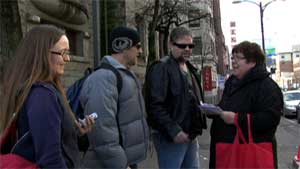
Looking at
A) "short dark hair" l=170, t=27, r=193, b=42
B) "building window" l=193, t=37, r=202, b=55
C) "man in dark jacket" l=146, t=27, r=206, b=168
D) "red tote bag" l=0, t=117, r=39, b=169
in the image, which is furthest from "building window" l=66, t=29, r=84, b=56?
"building window" l=193, t=37, r=202, b=55

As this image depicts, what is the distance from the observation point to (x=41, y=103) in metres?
2.44

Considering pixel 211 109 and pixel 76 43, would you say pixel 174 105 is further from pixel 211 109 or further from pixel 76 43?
pixel 76 43

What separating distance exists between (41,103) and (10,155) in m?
0.31

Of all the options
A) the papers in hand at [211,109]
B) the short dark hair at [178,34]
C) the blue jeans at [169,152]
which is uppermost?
the short dark hair at [178,34]

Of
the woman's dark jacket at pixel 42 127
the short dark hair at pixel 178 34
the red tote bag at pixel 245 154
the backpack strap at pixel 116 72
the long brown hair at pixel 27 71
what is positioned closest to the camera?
the woman's dark jacket at pixel 42 127

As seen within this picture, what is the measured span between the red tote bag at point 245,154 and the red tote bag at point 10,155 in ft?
6.15

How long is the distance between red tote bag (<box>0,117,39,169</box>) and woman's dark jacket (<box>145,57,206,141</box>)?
5.83ft

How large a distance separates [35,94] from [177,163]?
2100mm

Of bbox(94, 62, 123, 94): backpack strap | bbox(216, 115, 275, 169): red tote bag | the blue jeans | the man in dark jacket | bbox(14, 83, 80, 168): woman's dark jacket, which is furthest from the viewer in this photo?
the blue jeans

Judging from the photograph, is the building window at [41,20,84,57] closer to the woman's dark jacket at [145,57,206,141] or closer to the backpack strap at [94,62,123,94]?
the woman's dark jacket at [145,57,206,141]

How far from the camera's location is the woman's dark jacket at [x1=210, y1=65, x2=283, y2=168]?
380 cm

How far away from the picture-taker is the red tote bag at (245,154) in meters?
3.72

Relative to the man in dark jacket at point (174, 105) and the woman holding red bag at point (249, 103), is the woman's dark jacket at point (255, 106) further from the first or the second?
the man in dark jacket at point (174, 105)

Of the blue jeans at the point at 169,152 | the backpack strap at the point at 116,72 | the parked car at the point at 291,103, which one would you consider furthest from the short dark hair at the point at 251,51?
the parked car at the point at 291,103
